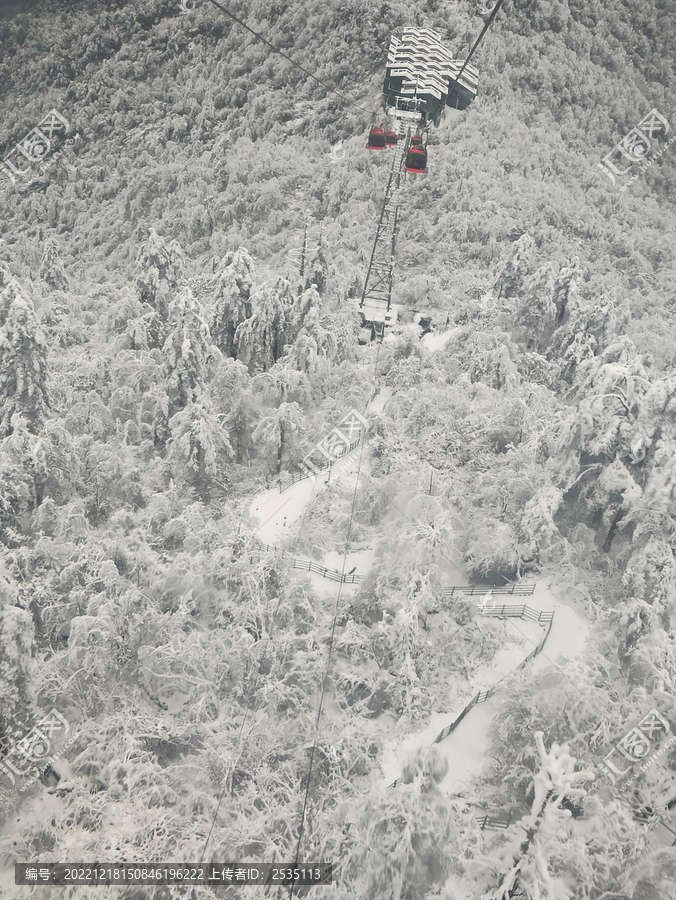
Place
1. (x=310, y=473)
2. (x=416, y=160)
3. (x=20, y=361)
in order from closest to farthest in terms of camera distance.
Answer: (x=20, y=361) < (x=310, y=473) < (x=416, y=160)

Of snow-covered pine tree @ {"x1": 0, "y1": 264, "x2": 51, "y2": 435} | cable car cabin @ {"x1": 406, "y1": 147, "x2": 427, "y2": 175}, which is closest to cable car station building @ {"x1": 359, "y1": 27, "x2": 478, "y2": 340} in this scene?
cable car cabin @ {"x1": 406, "y1": 147, "x2": 427, "y2": 175}

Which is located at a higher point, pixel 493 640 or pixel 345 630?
pixel 493 640

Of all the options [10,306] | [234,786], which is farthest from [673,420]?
[10,306]

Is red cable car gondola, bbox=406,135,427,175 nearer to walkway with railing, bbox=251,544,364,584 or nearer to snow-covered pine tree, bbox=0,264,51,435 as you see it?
snow-covered pine tree, bbox=0,264,51,435

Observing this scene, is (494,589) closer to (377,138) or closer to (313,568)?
(313,568)

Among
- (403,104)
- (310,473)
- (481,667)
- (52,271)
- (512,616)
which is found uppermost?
(403,104)

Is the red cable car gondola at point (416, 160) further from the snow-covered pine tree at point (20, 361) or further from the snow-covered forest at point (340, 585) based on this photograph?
the snow-covered pine tree at point (20, 361)

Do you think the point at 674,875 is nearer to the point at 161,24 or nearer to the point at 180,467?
the point at 180,467
